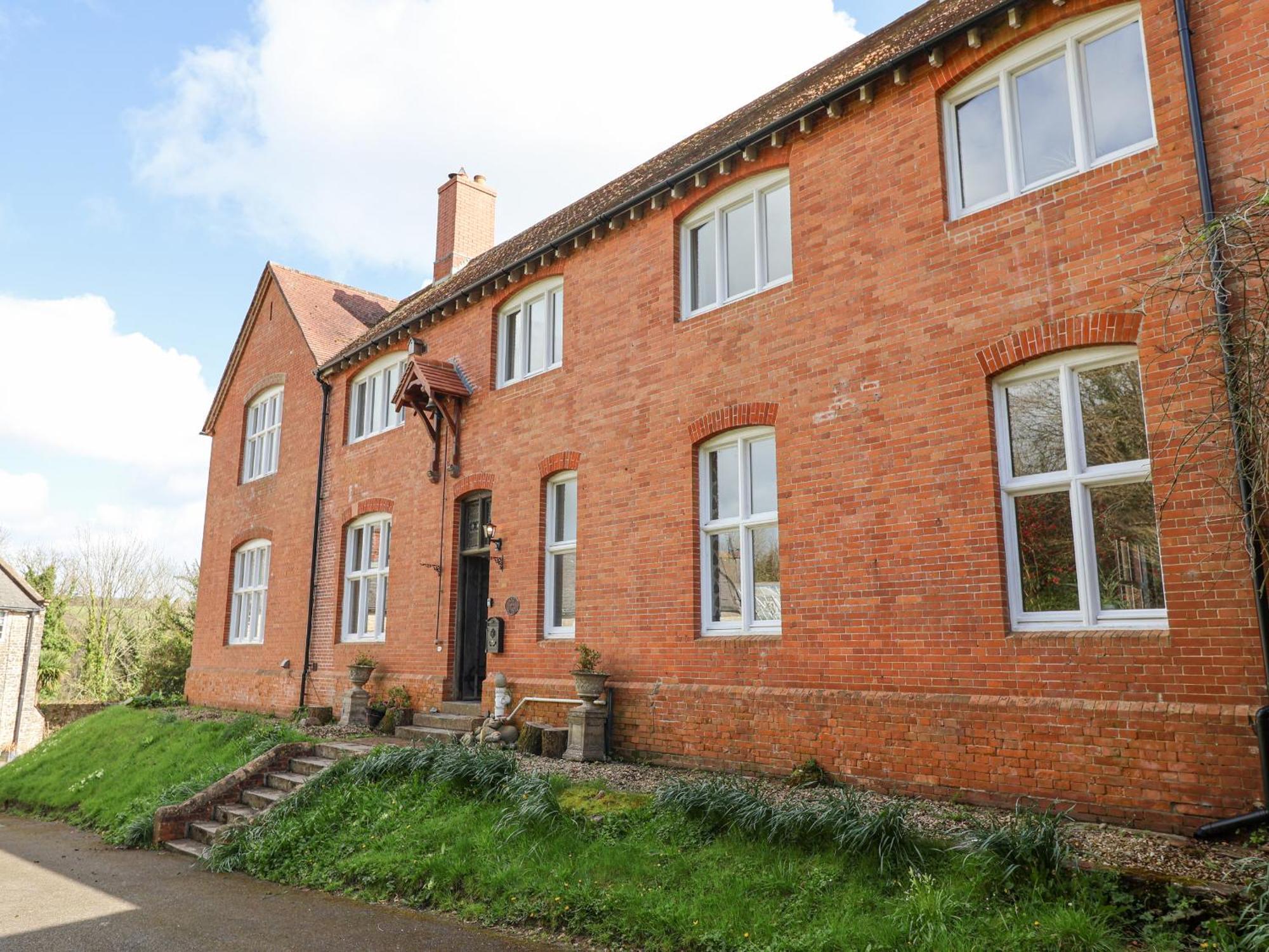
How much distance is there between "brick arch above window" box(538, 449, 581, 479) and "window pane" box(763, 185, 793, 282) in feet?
11.6

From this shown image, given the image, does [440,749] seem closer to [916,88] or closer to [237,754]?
[237,754]

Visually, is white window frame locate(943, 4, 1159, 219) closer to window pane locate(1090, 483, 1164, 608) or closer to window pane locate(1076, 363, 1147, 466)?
window pane locate(1076, 363, 1147, 466)

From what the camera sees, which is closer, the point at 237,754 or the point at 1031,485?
the point at 1031,485

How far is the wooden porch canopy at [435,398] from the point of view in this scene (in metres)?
13.6

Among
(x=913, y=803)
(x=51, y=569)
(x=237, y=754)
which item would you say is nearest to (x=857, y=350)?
(x=913, y=803)

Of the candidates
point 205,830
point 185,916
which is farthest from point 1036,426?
point 205,830

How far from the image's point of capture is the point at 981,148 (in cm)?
810

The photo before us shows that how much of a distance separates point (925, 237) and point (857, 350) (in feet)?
4.00

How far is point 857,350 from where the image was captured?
8.52m

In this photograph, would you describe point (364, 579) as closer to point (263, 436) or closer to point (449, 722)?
point (449, 722)

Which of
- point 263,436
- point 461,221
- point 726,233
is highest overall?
point 461,221

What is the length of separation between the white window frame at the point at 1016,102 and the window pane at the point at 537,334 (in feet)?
20.7

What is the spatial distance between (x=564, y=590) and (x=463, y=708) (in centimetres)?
251

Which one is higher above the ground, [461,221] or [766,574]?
[461,221]
